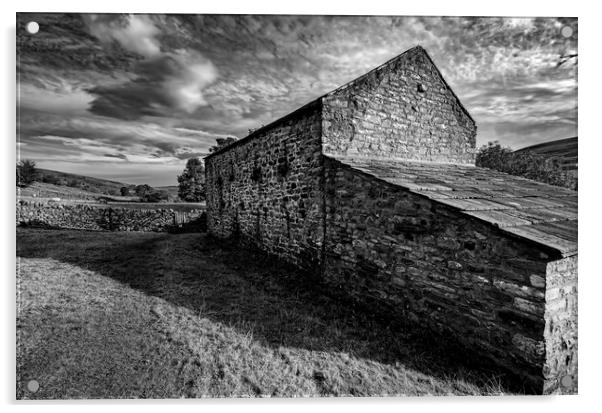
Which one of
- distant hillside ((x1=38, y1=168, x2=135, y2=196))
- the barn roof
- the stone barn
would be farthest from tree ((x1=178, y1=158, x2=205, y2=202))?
the barn roof

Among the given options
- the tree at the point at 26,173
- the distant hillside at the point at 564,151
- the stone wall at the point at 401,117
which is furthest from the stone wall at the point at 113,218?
the distant hillside at the point at 564,151

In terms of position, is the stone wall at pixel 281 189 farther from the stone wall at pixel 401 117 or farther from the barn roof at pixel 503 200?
the barn roof at pixel 503 200

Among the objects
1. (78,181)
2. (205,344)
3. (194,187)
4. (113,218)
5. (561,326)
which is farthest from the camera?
(194,187)

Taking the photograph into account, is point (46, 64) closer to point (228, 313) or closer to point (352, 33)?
point (352, 33)

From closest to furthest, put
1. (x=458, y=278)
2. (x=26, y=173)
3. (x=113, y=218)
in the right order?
(x=458, y=278)
(x=26, y=173)
(x=113, y=218)

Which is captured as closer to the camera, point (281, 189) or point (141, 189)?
point (281, 189)

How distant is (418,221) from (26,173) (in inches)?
225

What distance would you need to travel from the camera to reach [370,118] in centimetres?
608

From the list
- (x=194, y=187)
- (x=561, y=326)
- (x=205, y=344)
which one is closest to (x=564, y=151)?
(x=561, y=326)

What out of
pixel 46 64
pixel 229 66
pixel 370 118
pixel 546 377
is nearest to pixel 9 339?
pixel 46 64

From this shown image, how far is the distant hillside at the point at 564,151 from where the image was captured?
379 cm

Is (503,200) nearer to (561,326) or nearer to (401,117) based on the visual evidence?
(561,326)

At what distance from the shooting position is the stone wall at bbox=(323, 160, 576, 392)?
299 centimetres

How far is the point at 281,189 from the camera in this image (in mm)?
7090
